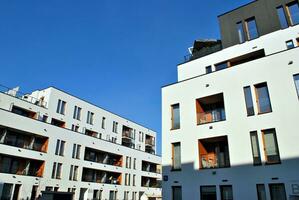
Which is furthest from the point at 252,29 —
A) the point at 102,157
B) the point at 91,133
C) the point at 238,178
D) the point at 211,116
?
the point at 102,157

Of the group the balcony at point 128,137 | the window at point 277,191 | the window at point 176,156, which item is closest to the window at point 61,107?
the balcony at point 128,137

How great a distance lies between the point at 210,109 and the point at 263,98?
4241 millimetres

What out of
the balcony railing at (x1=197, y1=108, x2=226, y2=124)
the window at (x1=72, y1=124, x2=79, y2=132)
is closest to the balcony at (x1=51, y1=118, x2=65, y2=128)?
the window at (x1=72, y1=124, x2=79, y2=132)

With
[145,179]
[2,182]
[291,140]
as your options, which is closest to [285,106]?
[291,140]

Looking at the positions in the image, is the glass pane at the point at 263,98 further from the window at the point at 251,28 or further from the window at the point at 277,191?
the window at the point at 251,28

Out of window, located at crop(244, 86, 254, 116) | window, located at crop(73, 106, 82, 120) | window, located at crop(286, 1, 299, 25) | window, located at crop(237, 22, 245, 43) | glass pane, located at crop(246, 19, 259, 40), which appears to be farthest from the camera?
window, located at crop(73, 106, 82, 120)

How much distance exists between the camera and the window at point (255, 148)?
14969mm

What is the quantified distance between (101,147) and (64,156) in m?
7.11

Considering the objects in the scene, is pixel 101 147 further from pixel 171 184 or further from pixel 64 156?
pixel 171 184

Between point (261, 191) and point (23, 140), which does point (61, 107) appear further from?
point (261, 191)

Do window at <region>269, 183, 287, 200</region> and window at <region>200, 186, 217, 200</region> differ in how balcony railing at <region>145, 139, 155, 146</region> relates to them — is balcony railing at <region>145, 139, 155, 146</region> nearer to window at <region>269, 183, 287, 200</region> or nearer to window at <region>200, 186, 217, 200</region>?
window at <region>200, 186, 217, 200</region>

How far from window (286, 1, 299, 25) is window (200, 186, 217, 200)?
12484 mm

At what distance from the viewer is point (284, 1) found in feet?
63.7

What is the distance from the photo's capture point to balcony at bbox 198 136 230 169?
A: 55.3 ft
